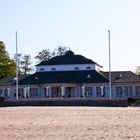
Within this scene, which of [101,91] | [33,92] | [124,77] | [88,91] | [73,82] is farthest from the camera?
[33,92]

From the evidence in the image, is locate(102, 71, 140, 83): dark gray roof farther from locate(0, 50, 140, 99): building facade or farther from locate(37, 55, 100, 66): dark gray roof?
locate(37, 55, 100, 66): dark gray roof

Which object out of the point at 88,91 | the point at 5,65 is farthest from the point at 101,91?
the point at 5,65

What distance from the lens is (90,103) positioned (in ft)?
186

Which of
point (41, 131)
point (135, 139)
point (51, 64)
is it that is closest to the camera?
point (135, 139)

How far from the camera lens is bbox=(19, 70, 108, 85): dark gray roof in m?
75.4

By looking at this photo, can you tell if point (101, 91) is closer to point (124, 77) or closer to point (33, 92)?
point (124, 77)

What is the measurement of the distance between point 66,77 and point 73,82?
1.51 metres

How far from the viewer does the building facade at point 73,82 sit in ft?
247

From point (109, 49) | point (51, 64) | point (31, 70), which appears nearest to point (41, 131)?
point (109, 49)

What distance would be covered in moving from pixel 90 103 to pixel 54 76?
2067 centimetres

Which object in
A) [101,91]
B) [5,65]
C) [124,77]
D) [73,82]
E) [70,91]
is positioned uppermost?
[5,65]

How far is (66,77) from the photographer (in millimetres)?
76188

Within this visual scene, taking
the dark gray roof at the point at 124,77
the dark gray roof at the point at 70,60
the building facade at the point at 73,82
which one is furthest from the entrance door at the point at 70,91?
the dark gray roof at the point at 124,77

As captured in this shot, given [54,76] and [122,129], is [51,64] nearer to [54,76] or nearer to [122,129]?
[54,76]
